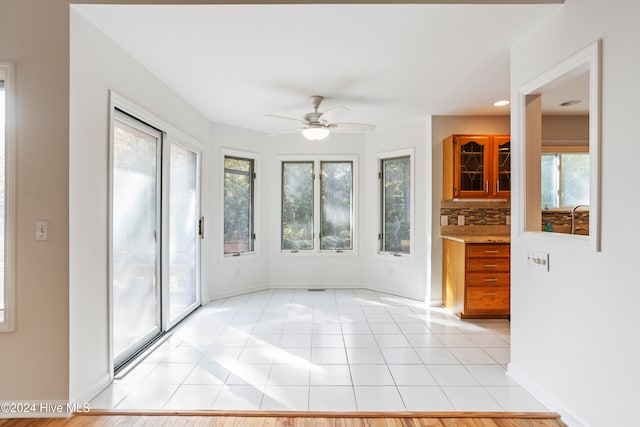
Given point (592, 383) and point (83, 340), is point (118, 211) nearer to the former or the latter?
point (83, 340)

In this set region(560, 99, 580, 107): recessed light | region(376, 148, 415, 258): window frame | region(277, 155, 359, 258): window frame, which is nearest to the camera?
region(560, 99, 580, 107): recessed light

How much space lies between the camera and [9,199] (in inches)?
81.0

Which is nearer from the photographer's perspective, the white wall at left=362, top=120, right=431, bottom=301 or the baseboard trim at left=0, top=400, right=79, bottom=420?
the baseboard trim at left=0, top=400, right=79, bottom=420

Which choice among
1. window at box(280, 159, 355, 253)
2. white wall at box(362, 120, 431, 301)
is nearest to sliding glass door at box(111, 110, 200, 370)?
window at box(280, 159, 355, 253)

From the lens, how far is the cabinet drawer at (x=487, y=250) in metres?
3.88

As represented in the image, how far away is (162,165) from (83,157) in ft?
3.93

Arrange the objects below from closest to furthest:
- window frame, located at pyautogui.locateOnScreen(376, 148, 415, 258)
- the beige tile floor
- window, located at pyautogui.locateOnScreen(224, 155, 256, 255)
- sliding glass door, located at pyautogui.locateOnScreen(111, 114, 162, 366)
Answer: the beige tile floor
sliding glass door, located at pyautogui.locateOnScreen(111, 114, 162, 366)
window frame, located at pyautogui.locateOnScreen(376, 148, 415, 258)
window, located at pyautogui.locateOnScreen(224, 155, 256, 255)

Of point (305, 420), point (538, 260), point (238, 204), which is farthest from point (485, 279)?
point (238, 204)

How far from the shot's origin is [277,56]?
2.75 m

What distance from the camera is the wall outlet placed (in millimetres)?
2222

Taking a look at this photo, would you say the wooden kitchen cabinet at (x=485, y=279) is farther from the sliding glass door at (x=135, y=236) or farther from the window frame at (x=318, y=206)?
the sliding glass door at (x=135, y=236)

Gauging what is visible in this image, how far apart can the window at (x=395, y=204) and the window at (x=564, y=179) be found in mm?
1743

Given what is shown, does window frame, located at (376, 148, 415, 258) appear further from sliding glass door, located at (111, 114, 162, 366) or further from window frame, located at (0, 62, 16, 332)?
window frame, located at (0, 62, 16, 332)

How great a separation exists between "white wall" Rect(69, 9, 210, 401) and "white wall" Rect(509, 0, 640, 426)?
2997 mm
